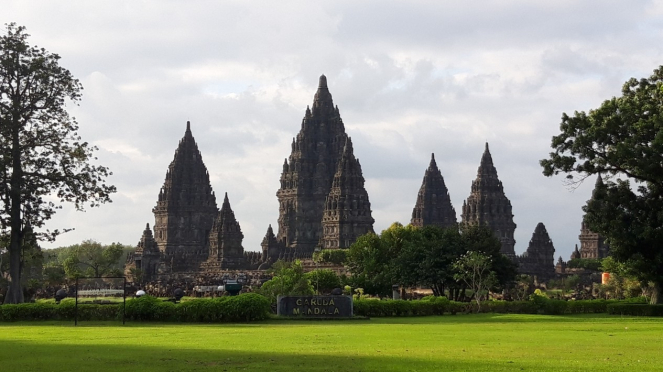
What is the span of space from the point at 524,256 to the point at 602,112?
10589 cm

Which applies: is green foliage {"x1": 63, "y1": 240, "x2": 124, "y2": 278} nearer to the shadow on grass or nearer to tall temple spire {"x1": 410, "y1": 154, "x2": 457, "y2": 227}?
tall temple spire {"x1": 410, "y1": 154, "x2": 457, "y2": 227}

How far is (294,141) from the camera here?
160 m

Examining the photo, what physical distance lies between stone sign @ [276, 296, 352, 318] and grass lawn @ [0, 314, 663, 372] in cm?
1020

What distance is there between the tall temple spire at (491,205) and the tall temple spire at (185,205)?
4562cm

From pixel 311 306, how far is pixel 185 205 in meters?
128

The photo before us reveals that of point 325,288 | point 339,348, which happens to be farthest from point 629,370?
point 325,288

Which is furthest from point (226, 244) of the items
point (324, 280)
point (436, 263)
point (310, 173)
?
point (436, 263)

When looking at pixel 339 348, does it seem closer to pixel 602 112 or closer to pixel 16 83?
pixel 602 112

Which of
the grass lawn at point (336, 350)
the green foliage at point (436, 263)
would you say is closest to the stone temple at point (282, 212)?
the green foliage at point (436, 263)

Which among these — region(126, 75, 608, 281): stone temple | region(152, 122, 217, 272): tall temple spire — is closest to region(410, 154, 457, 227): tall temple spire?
region(126, 75, 608, 281): stone temple

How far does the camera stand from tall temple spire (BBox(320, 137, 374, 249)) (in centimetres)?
14012

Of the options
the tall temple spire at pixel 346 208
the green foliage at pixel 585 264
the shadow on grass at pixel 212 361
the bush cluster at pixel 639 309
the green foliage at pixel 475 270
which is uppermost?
the tall temple spire at pixel 346 208

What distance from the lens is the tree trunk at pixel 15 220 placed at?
51875 mm

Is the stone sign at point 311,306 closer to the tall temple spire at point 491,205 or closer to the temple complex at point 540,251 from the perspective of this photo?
the temple complex at point 540,251
